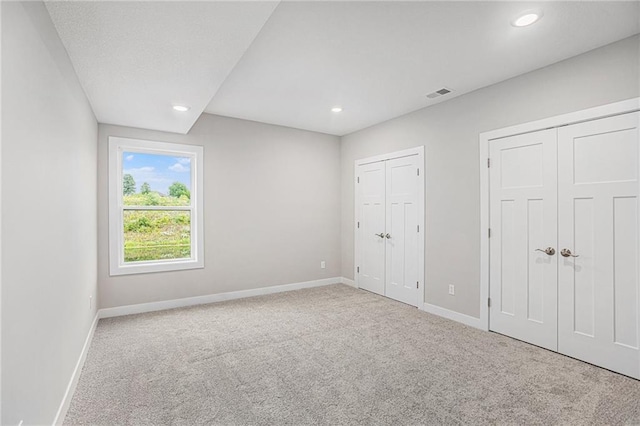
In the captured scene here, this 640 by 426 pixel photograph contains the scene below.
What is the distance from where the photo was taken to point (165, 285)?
14.0 ft

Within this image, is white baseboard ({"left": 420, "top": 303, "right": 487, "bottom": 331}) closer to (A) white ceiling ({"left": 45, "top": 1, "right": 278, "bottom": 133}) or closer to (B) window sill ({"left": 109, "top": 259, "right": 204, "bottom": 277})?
(B) window sill ({"left": 109, "top": 259, "right": 204, "bottom": 277})

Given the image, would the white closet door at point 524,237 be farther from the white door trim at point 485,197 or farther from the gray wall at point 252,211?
the gray wall at point 252,211

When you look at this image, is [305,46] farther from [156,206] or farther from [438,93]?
[156,206]

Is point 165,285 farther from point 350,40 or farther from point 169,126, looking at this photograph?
point 350,40

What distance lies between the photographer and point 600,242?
2.68 m

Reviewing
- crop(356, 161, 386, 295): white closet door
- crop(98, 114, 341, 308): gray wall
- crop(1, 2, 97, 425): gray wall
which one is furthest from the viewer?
crop(356, 161, 386, 295): white closet door

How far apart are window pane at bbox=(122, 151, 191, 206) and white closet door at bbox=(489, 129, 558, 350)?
3.83 metres

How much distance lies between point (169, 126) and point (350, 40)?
2.56 metres

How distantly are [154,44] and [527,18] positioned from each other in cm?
251

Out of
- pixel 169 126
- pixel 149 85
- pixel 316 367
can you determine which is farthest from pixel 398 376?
pixel 169 126

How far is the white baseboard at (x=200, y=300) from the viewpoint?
157 inches

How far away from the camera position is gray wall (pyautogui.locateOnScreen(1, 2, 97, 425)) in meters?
1.27

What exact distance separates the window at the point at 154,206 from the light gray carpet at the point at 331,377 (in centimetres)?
82

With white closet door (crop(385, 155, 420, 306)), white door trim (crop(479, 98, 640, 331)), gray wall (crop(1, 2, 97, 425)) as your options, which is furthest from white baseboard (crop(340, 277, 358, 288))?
gray wall (crop(1, 2, 97, 425))
